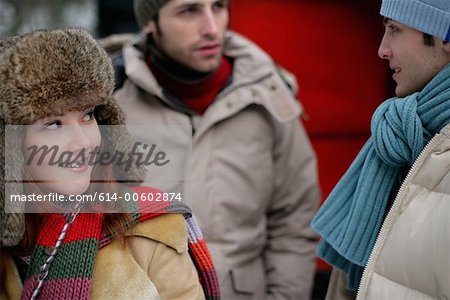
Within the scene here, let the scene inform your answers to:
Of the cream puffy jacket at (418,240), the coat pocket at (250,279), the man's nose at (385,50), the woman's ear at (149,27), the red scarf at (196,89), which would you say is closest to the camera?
the cream puffy jacket at (418,240)

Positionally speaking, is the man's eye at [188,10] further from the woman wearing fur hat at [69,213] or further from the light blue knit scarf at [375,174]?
the light blue knit scarf at [375,174]

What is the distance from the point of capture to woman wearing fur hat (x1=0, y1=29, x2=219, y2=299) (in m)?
1.91

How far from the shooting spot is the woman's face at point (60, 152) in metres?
1.96

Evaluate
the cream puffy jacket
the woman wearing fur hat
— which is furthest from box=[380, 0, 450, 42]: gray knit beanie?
the woman wearing fur hat

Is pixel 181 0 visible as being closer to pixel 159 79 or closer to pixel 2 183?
pixel 159 79

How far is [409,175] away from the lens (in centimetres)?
191

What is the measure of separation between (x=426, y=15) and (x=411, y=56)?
4.4 inches

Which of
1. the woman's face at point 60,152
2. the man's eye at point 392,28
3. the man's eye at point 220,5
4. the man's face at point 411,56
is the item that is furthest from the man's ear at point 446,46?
the man's eye at point 220,5

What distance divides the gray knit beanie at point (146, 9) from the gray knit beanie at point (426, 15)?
1.32 m

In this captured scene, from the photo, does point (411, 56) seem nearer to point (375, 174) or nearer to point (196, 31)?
point (375, 174)

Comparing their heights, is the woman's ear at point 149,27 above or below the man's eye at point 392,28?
below

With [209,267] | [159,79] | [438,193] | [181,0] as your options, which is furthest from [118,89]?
[438,193]

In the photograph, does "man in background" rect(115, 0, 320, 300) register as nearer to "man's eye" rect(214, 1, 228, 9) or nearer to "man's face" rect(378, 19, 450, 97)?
"man's eye" rect(214, 1, 228, 9)

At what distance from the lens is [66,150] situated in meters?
1.97
